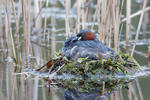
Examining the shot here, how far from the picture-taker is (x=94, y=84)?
18.0ft

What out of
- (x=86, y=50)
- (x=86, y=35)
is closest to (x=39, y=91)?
(x=86, y=50)

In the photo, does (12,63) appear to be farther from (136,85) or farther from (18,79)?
(136,85)

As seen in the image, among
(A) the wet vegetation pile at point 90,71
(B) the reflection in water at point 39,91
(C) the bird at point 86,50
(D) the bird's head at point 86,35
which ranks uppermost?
(D) the bird's head at point 86,35

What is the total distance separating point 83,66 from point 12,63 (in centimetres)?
191

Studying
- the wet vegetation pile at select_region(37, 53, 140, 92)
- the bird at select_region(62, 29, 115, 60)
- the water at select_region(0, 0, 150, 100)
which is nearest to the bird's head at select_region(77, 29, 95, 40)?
the bird at select_region(62, 29, 115, 60)

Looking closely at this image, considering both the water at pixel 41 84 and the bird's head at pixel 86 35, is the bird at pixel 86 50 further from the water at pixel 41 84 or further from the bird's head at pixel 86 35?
the water at pixel 41 84

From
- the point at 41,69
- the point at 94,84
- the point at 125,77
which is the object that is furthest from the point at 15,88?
the point at 125,77

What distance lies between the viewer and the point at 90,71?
5738 millimetres

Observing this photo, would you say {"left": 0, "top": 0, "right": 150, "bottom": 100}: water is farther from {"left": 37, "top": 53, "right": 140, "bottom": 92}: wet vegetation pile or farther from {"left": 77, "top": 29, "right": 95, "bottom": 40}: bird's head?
{"left": 77, "top": 29, "right": 95, "bottom": 40}: bird's head

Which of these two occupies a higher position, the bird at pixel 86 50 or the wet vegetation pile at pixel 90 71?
the bird at pixel 86 50

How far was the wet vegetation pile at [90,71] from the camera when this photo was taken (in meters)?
5.61

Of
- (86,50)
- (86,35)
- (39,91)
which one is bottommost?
(39,91)

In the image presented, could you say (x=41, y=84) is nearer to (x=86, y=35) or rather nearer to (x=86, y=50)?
(x=86, y=50)

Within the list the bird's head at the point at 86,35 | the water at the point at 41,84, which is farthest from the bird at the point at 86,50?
the water at the point at 41,84
